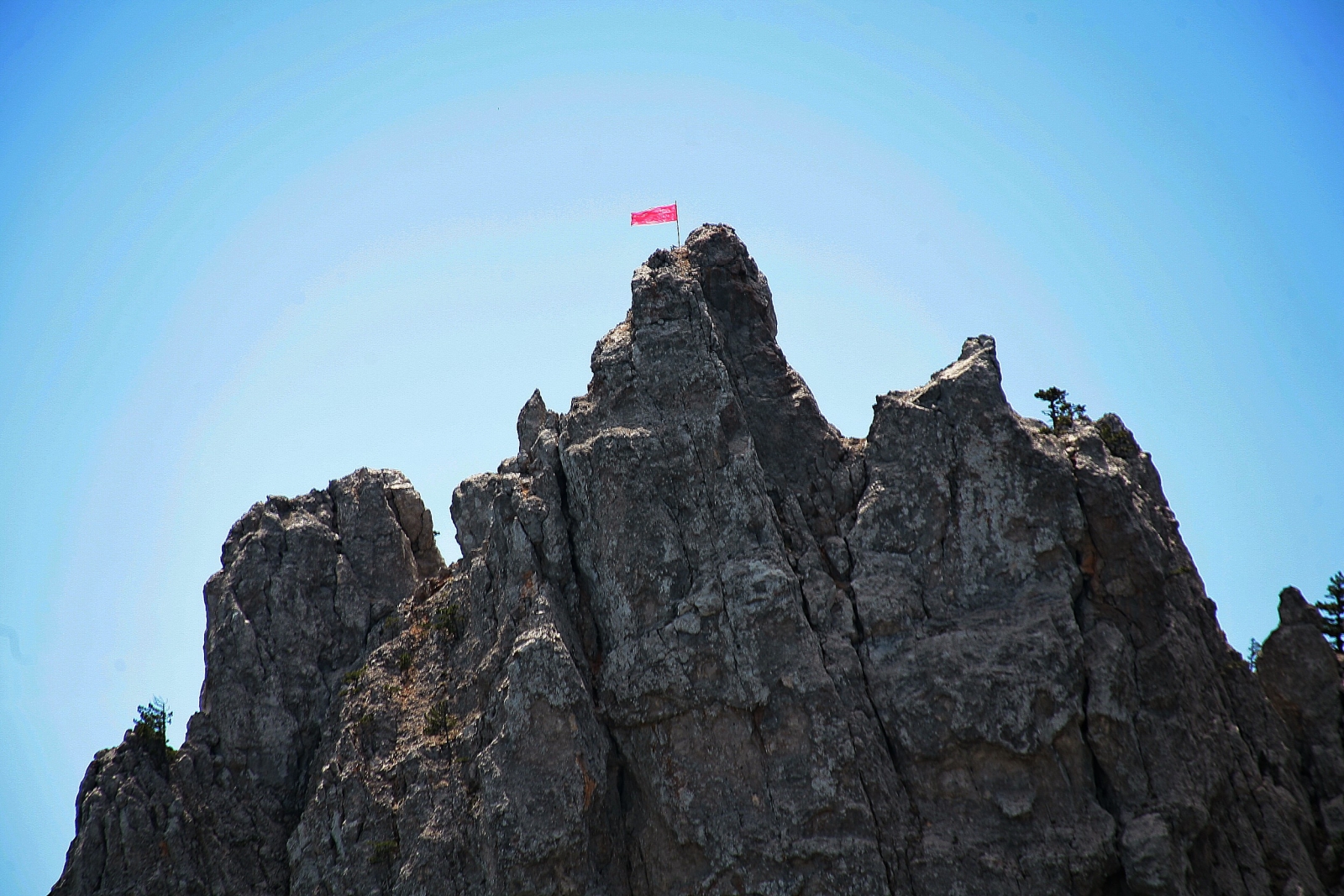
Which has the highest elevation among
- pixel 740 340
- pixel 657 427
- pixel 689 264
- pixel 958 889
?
pixel 689 264

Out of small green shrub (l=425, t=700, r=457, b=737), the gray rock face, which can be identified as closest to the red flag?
the gray rock face

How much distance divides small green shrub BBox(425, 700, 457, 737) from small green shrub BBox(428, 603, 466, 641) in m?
3.51

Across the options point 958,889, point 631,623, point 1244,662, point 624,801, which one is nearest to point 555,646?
point 631,623

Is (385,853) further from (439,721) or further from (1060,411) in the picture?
(1060,411)

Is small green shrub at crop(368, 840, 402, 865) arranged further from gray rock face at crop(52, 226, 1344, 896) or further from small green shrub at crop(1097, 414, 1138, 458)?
small green shrub at crop(1097, 414, 1138, 458)

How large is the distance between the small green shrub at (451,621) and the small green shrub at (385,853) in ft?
28.9

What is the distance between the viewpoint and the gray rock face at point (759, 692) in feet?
128

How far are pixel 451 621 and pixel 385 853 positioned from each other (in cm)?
984

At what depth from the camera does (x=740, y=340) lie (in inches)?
2055

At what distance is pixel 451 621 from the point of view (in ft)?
161

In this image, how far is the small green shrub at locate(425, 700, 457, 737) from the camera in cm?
4588

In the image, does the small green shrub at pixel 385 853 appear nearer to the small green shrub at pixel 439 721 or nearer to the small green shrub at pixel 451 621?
the small green shrub at pixel 439 721

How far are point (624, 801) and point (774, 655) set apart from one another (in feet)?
25.6

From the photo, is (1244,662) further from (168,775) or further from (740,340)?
(168,775)
